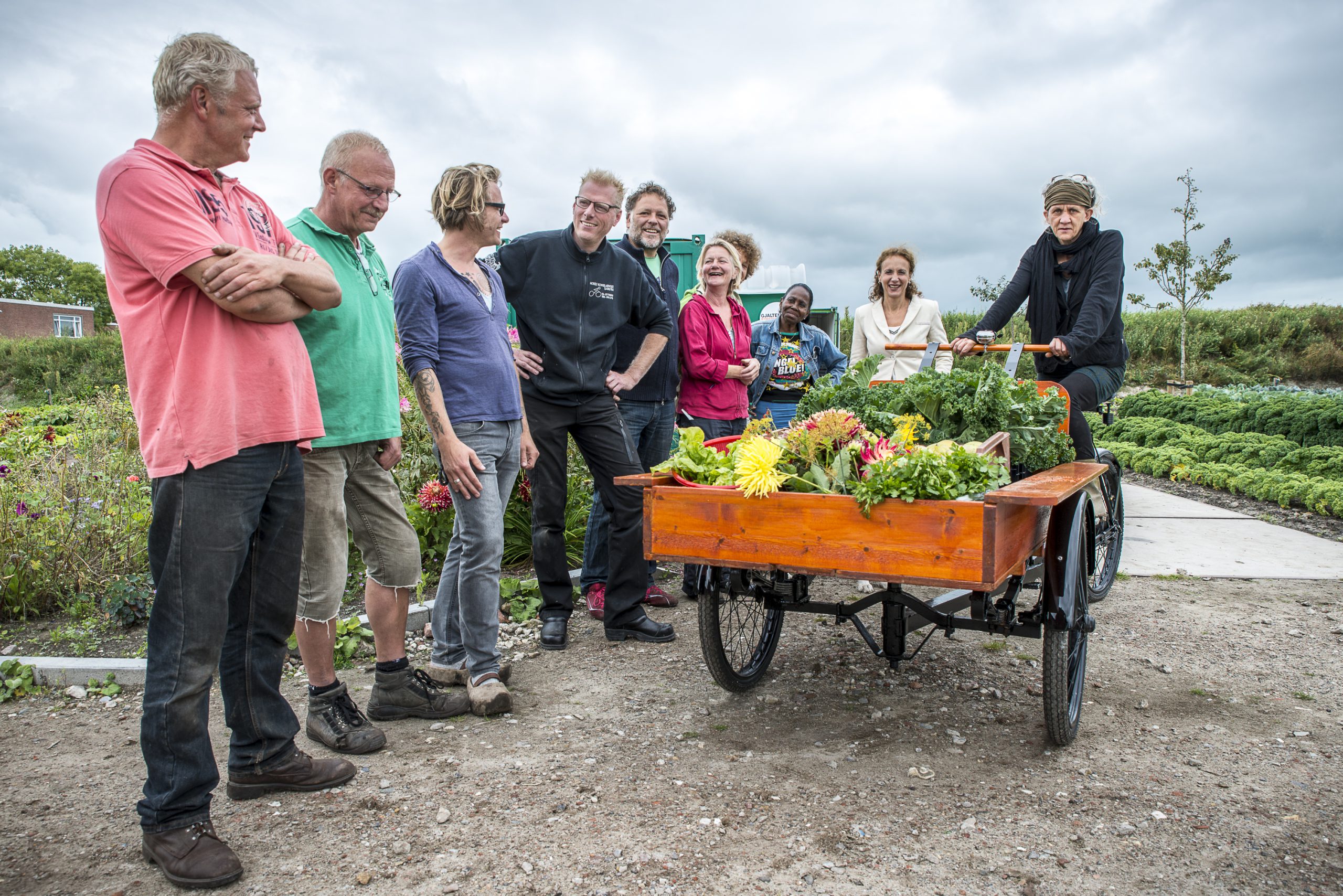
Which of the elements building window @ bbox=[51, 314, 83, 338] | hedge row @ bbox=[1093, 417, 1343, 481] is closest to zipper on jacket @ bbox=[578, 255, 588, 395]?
hedge row @ bbox=[1093, 417, 1343, 481]

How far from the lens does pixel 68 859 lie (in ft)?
7.97

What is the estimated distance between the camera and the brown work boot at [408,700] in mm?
3432

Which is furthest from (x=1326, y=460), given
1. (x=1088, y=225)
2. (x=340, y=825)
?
(x=340, y=825)

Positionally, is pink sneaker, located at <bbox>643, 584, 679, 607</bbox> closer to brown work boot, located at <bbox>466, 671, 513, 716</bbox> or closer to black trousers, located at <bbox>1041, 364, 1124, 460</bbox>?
brown work boot, located at <bbox>466, 671, 513, 716</bbox>

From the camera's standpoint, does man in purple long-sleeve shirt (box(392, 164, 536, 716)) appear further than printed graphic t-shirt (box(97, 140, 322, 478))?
Yes

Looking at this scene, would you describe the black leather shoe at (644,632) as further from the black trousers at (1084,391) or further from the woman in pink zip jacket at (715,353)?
the black trousers at (1084,391)

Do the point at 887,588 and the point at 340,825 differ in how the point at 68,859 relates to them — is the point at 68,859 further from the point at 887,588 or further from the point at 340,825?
the point at 887,588

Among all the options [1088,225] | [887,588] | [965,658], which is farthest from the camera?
[1088,225]

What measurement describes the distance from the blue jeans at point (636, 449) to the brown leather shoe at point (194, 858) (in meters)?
2.72

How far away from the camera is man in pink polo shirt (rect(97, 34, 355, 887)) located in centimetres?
217

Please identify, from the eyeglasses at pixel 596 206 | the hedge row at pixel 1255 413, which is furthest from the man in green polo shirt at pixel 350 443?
the hedge row at pixel 1255 413

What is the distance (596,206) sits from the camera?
13.8 feet

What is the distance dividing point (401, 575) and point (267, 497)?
0.85m

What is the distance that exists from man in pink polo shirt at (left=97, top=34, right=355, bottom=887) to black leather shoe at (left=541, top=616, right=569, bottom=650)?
2.15 m
